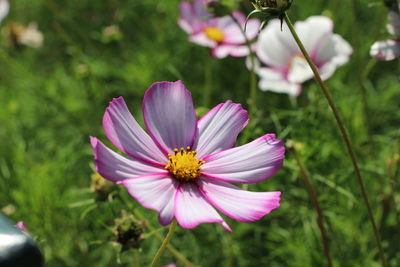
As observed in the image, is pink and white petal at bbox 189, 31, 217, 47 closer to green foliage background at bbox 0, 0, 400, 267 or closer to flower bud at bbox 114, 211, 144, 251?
green foliage background at bbox 0, 0, 400, 267

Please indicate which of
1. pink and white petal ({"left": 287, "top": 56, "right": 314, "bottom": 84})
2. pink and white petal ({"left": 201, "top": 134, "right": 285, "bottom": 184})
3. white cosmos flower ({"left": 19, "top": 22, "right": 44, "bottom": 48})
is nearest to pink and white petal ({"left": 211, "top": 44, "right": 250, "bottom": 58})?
pink and white petal ({"left": 287, "top": 56, "right": 314, "bottom": 84})

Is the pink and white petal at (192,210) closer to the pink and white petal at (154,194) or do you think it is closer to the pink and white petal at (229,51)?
the pink and white petal at (154,194)

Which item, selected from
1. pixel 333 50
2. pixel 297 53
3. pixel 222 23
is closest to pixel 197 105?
pixel 222 23

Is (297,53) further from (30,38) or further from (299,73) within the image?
(30,38)

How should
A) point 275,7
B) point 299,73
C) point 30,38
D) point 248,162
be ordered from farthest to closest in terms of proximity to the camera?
point 30,38
point 299,73
point 248,162
point 275,7

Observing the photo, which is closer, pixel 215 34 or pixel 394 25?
pixel 394 25

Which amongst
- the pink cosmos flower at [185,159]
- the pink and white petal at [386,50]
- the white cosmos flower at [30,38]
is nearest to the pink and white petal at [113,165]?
the pink cosmos flower at [185,159]

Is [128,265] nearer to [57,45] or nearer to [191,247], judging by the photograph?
[191,247]
